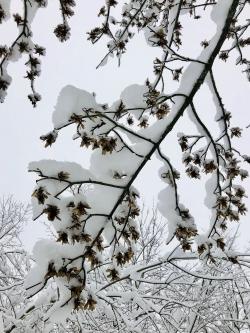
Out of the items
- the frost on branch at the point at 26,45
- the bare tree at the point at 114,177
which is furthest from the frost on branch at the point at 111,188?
the frost on branch at the point at 26,45

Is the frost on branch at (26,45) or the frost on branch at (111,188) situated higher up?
the frost on branch at (26,45)

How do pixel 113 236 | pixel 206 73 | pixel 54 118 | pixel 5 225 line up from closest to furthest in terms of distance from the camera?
1. pixel 54 118
2. pixel 113 236
3. pixel 206 73
4. pixel 5 225

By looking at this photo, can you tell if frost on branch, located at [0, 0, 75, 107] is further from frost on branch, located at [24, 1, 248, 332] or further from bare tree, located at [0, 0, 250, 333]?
frost on branch, located at [24, 1, 248, 332]

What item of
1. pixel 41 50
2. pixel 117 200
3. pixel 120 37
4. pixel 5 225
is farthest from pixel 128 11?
pixel 5 225

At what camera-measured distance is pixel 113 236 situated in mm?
2170

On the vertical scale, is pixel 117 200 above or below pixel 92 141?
below

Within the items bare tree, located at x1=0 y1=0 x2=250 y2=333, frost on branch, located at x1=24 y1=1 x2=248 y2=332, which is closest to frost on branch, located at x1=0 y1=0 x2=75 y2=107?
bare tree, located at x1=0 y1=0 x2=250 y2=333

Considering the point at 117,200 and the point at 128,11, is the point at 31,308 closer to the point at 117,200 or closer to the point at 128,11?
the point at 117,200

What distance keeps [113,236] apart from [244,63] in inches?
92.0

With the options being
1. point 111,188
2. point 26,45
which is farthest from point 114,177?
point 26,45

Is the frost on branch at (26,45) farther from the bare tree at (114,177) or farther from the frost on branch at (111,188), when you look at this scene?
the frost on branch at (111,188)

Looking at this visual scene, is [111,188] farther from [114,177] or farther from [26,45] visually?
[26,45]

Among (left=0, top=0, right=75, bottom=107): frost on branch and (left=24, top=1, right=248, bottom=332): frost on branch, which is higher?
(left=0, top=0, right=75, bottom=107): frost on branch

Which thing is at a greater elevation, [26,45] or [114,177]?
[26,45]
